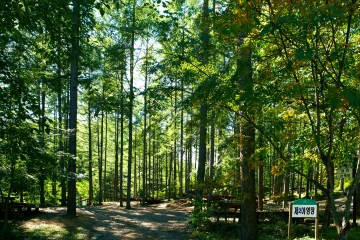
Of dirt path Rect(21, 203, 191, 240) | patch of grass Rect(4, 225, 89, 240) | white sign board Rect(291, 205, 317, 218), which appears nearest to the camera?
white sign board Rect(291, 205, 317, 218)

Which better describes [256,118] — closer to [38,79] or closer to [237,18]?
[237,18]

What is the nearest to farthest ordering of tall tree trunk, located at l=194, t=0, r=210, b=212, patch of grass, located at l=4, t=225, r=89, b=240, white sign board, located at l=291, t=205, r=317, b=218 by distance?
tall tree trunk, located at l=194, t=0, r=210, b=212 < white sign board, located at l=291, t=205, r=317, b=218 < patch of grass, located at l=4, t=225, r=89, b=240

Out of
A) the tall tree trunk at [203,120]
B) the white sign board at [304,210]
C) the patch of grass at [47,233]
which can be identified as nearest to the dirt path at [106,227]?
the patch of grass at [47,233]

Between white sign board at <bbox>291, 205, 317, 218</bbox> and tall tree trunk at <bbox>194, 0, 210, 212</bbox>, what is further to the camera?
white sign board at <bbox>291, 205, 317, 218</bbox>

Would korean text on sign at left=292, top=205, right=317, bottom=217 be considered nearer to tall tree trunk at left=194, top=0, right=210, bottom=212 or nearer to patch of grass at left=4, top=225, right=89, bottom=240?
tall tree trunk at left=194, top=0, right=210, bottom=212

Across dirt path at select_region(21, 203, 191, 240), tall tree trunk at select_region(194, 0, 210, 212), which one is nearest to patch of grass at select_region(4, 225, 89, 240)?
dirt path at select_region(21, 203, 191, 240)

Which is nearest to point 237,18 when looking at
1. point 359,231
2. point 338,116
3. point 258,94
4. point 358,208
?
point 258,94

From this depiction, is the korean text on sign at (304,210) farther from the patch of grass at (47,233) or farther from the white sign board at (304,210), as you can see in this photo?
the patch of grass at (47,233)

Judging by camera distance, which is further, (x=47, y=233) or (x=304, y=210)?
(x=47, y=233)

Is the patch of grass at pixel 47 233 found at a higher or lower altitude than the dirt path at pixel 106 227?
higher

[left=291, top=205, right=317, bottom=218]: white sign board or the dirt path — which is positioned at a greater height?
[left=291, top=205, right=317, bottom=218]: white sign board

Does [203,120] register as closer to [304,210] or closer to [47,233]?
[304,210]

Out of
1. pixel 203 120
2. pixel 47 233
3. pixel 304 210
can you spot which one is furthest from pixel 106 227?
pixel 304 210

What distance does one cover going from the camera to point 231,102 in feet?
16.2
